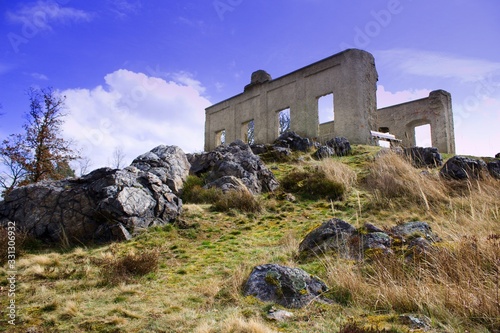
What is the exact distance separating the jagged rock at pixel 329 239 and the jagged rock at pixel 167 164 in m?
5.45

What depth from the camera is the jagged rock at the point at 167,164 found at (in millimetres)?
9422

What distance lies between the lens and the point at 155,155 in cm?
1023

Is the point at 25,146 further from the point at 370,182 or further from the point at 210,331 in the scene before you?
the point at 210,331

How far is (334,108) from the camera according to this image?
694 inches

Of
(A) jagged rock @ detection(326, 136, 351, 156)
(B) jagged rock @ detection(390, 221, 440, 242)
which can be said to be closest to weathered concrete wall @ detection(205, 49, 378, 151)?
(A) jagged rock @ detection(326, 136, 351, 156)

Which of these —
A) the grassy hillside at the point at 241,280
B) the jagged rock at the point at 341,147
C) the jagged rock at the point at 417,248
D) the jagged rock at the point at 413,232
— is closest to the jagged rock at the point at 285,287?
the grassy hillside at the point at 241,280

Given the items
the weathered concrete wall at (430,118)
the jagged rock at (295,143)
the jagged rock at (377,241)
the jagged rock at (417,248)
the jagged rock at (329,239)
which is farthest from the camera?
the weathered concrete wall at (430,118)

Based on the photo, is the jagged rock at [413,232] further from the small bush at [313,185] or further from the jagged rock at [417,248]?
the small bush at [313,185]

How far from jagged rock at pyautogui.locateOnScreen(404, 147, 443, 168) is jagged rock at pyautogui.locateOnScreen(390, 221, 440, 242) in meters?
7.55

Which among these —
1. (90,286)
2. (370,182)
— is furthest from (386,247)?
(370,182)

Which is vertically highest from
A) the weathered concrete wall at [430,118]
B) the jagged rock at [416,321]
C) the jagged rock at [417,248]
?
the weathered concrete wall at [430,118]

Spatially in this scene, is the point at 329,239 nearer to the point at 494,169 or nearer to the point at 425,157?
the point at 494,169

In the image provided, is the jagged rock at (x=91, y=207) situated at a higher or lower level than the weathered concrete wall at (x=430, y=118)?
lower

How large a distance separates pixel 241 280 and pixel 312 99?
16243mm
